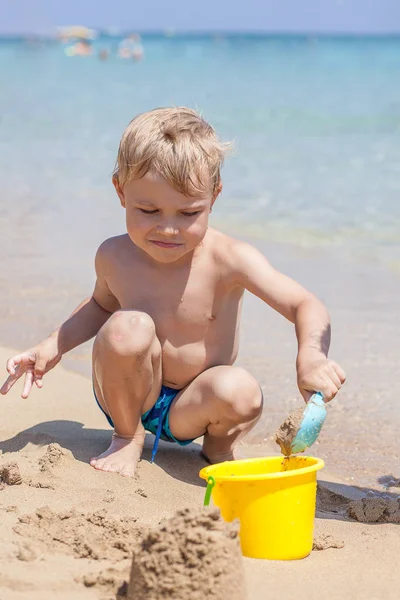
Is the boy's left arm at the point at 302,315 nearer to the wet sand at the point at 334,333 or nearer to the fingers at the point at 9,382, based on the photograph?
the wet sand at the point at 334,333

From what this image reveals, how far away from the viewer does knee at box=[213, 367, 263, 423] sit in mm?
2754

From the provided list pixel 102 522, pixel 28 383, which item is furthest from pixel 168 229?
pixel 102 522

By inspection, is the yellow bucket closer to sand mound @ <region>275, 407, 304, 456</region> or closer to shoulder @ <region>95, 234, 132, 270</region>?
sand mound @ <region>275, 407, 304, 456</region>

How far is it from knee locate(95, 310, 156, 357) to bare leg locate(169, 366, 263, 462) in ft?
0.77

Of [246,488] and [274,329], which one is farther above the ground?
[274,329]

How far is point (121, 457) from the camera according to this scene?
9.05ft

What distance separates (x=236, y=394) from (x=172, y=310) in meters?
0.37

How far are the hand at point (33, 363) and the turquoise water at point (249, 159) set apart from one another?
3.08ft

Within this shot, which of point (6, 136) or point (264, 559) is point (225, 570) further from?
point (6, 136)

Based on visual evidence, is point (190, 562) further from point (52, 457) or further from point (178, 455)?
point (178, 455)

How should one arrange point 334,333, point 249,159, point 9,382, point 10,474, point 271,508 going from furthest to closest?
point 249,159 → point 334,333 → point 9,382 → point 10,474 → point 271,508

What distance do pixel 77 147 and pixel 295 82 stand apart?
12368 millimetres

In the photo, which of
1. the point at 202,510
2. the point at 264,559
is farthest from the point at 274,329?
the point at 202,510

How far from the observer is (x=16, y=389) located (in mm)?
3521
